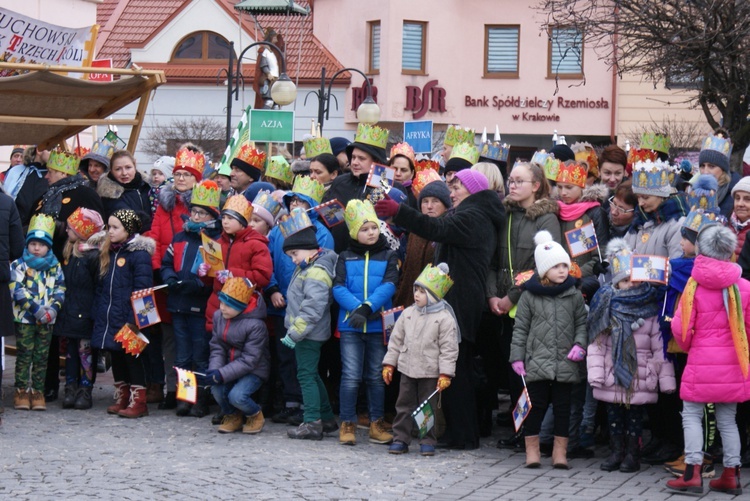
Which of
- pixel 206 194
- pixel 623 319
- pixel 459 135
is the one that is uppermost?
pixel 459 135

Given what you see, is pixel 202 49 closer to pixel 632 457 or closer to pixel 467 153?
pixel 467 153

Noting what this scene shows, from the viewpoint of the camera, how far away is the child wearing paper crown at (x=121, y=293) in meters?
10.4

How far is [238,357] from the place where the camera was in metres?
9.69

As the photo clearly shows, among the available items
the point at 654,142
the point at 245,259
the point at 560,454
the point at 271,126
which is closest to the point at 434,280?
the point at 560,454

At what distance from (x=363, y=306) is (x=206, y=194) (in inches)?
73.7

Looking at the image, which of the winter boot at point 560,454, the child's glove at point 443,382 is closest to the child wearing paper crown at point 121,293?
the child's glove at point 443,382

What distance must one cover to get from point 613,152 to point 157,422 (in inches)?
167

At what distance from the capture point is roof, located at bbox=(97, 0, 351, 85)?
117ft

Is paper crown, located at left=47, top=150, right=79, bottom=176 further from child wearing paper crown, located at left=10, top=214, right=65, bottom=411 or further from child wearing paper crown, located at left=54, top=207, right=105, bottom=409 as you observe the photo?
child wearing paper crown, located at left=10, top=214, right=65, bottom=411

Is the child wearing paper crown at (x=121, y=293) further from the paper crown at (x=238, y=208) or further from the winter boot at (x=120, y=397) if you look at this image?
the paper crown at (x=238, y=208)

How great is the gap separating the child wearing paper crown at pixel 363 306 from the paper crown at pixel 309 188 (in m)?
0.87

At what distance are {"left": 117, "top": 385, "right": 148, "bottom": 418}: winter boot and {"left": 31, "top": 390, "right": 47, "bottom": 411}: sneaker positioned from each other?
0.67 meters

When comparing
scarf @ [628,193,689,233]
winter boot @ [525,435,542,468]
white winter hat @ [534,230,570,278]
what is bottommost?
winter boot @ [525,435,542,468]

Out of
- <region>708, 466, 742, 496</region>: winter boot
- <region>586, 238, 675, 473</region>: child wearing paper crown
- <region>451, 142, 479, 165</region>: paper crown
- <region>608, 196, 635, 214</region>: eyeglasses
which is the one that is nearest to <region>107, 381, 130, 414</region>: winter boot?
<region>451, 142, 479, 165</region>: paper crown
